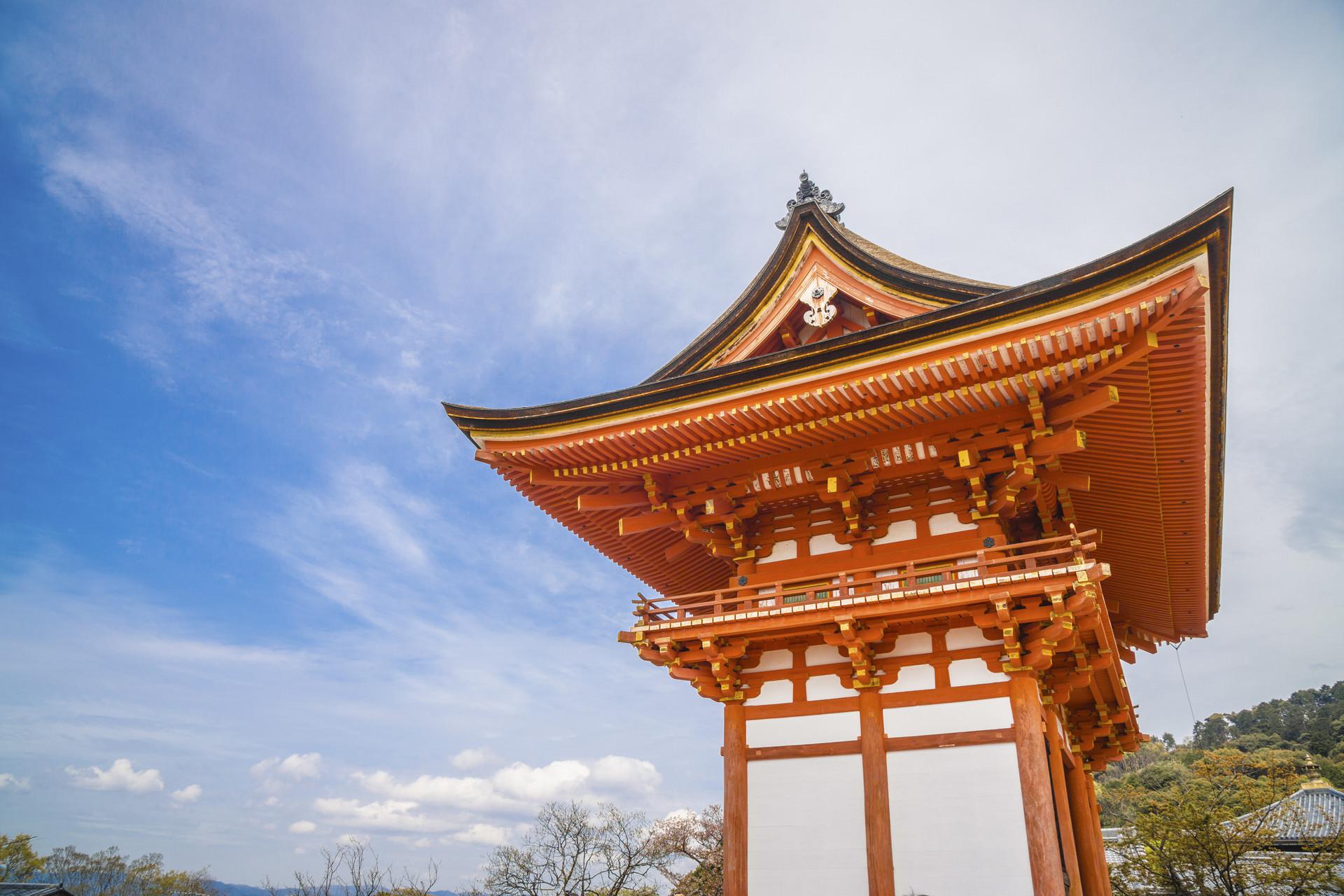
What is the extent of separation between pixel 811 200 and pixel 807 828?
926cm

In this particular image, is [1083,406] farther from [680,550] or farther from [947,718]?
[680,550]

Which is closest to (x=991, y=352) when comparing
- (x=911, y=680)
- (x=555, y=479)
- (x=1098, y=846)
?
(x=911, y=680)

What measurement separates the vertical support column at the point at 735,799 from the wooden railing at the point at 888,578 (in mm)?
1525

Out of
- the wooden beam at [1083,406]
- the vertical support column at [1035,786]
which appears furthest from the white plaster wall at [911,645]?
the wooden beam at [1083,406]

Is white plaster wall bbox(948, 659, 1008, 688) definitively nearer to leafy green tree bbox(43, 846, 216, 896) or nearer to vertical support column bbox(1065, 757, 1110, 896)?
vertical support column bbox(1065, 757, 1110, 896)

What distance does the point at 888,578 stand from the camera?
9.48 m

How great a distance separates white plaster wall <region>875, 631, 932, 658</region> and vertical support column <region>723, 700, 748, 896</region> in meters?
2.19

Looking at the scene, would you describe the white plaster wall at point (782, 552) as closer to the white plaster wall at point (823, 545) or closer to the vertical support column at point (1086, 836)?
the white plaster wall at point (823, 545)

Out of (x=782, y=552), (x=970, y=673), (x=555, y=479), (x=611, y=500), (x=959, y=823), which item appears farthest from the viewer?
(x=611, y=500)

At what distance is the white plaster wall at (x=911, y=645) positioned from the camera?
32.3ft

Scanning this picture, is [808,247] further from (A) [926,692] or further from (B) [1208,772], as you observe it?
(B) [1208,772]

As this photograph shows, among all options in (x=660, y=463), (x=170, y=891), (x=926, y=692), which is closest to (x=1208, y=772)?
(x=926, y=692)

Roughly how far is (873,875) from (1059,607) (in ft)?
12.5

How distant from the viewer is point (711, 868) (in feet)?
104
